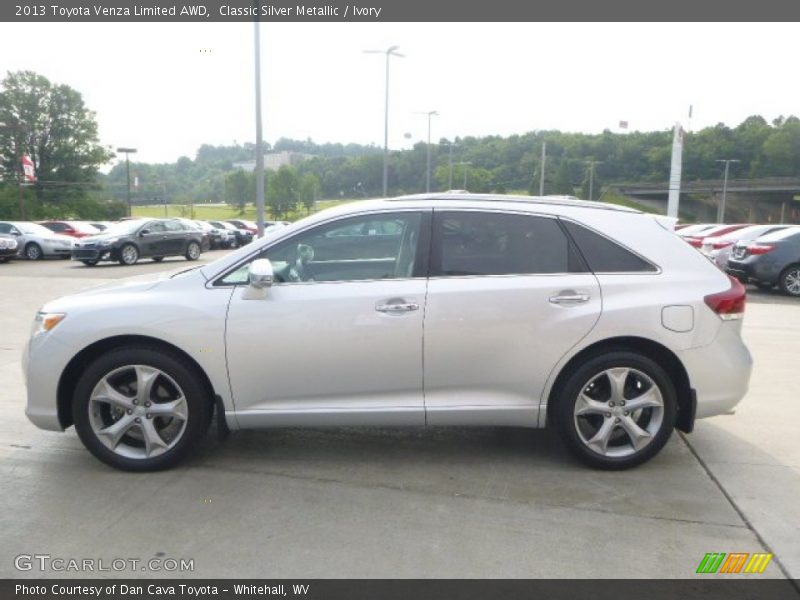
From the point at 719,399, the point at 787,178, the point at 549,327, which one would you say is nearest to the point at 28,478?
the point at 549,327

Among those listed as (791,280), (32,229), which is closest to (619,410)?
(791,280)

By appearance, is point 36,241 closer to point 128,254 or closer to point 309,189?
point 128,254

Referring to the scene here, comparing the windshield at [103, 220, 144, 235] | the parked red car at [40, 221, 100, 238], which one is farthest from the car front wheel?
the parked red car at [40, 221, 100, 238]

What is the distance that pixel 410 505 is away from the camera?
141 inches

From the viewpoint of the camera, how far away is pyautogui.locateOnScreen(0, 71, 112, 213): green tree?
228 ft

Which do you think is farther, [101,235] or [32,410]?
[101,235]

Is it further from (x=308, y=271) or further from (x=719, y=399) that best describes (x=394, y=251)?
(x=719, y=399)

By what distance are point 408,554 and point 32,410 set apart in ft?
8.21

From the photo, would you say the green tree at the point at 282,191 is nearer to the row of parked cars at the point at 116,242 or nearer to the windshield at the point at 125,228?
the row of parked cars at the point at 116,242

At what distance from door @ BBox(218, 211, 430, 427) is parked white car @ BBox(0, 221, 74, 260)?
23.0 metres

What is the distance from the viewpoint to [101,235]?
2086 centimetres

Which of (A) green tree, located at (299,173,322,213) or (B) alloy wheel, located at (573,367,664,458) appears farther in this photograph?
(A) green tree, located at (299,173,322,213)

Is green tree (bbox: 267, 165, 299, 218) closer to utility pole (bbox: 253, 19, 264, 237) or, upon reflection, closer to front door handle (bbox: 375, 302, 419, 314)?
utility pole (bbox: 253, 19, 264, 237)

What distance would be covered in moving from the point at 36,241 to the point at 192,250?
18.4 ft
